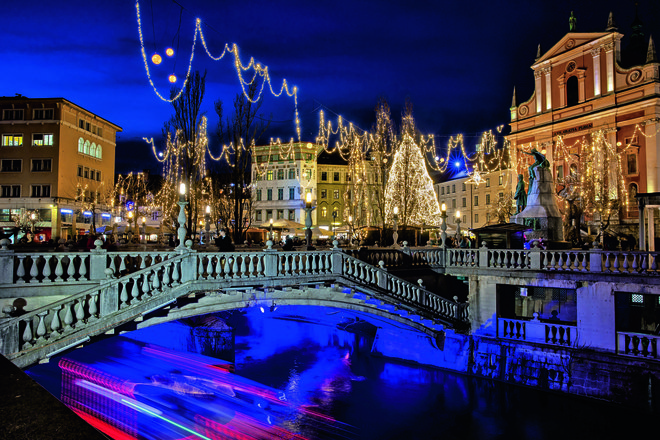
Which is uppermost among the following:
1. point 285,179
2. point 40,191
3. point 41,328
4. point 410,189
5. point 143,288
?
point 285,179

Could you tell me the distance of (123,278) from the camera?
11.1 meters

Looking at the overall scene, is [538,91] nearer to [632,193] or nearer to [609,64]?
[609,64]

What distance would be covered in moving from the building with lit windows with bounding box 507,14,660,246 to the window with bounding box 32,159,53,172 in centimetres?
4709

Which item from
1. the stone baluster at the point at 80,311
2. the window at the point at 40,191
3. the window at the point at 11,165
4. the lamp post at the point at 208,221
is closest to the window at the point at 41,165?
the window at the point at 11,165

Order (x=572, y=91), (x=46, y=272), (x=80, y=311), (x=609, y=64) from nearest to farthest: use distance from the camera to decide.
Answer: (x=80, y=311) → (x=46, y=272) → (x=609, y=64) → (x=572, y=91)

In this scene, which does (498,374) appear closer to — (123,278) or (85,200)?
(123,278)

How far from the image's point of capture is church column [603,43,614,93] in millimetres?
38188

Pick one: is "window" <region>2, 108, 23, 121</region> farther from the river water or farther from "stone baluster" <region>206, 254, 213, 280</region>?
"stone baluster" <region>206, 254, 213, 280</region>

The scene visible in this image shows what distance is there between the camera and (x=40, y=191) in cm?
4503

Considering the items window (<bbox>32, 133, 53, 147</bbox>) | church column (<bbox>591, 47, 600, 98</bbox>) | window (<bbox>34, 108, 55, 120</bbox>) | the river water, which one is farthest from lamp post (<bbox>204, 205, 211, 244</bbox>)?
church column (<bbox>591, 47, 600, 98</bbox>)

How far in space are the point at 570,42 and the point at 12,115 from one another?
178 feet

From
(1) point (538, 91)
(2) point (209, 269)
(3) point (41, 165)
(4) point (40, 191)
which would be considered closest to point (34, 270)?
(2) point (209, 269)

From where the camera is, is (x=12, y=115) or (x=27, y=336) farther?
(x=12, y=115)

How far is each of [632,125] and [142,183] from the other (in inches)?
2317
